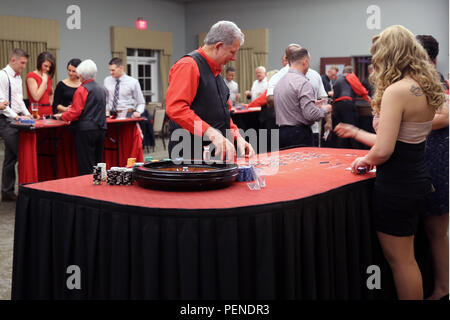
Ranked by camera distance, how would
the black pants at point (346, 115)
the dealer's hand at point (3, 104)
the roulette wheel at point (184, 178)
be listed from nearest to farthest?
the roulette wheel at point (184, 178), the dealer's hand at point (3, 104), the black pants at point (346, 115)

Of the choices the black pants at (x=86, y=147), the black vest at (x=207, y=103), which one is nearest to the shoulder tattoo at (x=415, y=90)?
the black vest at (x=207, y=103)

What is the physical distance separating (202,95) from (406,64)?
1.10 metres

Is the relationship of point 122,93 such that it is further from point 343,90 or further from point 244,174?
point 244,174

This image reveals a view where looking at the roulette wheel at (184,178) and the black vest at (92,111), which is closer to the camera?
the roulette wheel at (184,178)

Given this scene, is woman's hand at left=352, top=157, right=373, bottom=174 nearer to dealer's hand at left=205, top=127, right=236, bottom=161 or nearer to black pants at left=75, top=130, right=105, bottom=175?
dealer's hand at left=205, top=127, right=236, bottom=161

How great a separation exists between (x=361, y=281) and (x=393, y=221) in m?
0.31

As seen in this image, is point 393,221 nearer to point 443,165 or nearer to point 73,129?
point 443,165

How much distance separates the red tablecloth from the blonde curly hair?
364 cm

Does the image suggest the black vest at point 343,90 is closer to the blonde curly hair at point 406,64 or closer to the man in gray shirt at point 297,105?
the man in gray shirt at point 297,105

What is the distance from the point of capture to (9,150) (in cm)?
517

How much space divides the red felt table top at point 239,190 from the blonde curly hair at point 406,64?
470 millimetres

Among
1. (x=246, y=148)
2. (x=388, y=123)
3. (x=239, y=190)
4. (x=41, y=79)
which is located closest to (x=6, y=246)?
(x=246, y=148)

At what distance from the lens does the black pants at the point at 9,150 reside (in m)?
5.04

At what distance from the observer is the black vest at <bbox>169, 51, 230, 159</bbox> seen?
282 centimetres
